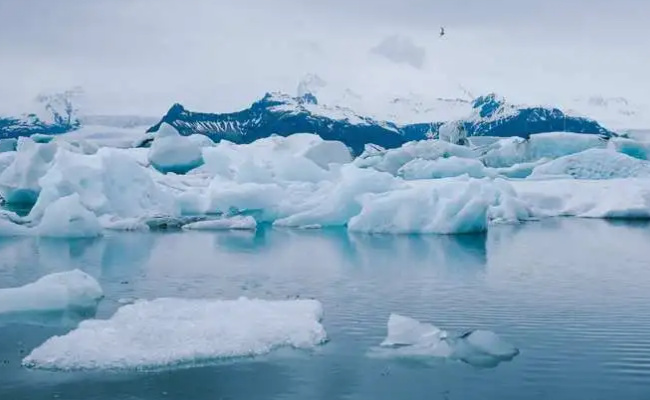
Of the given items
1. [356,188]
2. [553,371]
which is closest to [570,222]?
[356,188]

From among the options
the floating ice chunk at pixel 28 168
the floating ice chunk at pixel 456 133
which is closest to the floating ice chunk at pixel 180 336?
the floating ice chunk at pixel 28 168

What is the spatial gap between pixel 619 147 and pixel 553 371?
31826mm

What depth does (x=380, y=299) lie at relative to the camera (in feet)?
34.4

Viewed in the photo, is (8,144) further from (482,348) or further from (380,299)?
(482,348)

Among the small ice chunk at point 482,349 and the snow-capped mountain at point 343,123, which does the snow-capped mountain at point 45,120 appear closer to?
the snow-capped mountain at point 343,123

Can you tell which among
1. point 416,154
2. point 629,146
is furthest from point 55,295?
point 629,146

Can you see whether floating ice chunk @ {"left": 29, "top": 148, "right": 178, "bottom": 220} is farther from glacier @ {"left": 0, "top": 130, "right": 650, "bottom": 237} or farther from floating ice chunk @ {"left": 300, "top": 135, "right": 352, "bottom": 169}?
floating ice chunk @ {"left": 300, "top": 135, "right": 352, "bottom": 169}

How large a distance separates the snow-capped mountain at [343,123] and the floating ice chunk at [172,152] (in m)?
60.8

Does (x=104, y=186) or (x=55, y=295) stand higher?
(x=104, y=186)

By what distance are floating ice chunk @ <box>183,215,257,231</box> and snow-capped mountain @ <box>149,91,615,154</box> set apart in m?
72.9

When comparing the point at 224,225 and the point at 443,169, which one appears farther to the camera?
the point at 443,169

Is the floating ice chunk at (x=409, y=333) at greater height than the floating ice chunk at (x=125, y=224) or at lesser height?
greater

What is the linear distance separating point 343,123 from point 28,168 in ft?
255

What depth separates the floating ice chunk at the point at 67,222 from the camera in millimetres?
18922
